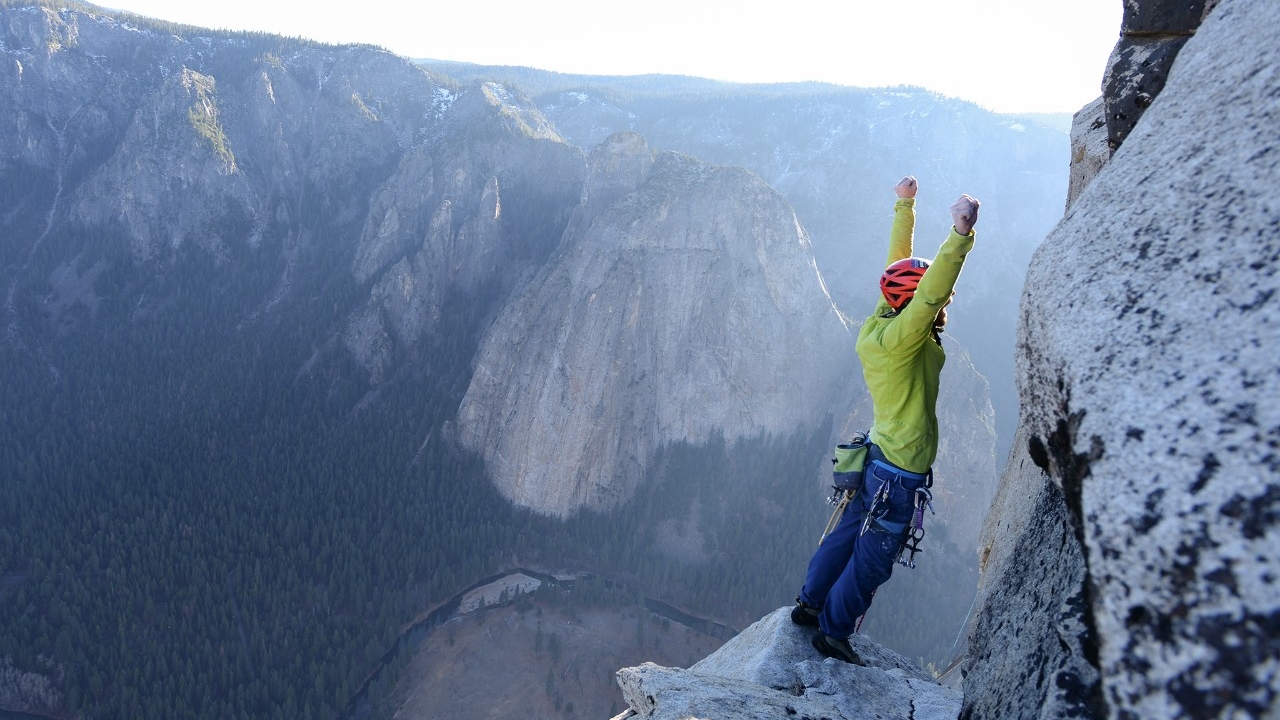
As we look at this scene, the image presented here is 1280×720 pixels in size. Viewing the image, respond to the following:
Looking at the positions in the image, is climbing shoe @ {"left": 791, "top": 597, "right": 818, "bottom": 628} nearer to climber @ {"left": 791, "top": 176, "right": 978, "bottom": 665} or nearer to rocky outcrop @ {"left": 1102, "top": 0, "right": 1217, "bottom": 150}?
climber @ {"left": 791, "top": 176, "right": 978, "bottom": 665}

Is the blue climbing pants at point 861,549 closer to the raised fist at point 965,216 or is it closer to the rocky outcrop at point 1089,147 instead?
the raised fist at point 965,216

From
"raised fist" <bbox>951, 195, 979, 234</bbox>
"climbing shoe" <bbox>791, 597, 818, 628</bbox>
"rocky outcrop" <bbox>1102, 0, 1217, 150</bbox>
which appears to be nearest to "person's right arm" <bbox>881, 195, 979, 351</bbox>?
"raised fist" <bbox>951, 195, 979, 234</bbox>

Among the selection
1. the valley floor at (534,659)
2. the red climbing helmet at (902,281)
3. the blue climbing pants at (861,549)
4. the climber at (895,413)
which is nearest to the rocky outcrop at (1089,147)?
the climber at (895,413)

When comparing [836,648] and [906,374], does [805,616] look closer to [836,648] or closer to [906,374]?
[836,648]

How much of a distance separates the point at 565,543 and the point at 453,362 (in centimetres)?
2429

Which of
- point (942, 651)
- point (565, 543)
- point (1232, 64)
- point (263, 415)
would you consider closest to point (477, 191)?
point (263, 415)

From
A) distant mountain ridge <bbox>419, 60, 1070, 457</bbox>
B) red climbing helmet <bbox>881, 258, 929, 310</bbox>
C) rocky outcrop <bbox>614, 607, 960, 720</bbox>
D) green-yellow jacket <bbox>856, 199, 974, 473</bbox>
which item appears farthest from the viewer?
distant mountain ridge <bbox>419, 60, 1070, 457</bbox>

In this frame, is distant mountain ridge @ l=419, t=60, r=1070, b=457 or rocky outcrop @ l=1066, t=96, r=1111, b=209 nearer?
rocky outcrop @ l=1066, t=96, r=1111, b=209

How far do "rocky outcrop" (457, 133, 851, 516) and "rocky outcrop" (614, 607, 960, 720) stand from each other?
4853 cm

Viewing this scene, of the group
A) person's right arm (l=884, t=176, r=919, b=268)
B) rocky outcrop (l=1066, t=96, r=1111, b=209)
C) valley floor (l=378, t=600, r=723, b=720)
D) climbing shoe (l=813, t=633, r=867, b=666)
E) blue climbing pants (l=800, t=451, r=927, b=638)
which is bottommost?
valley floor (l=378, t=600, r=723, b=720)

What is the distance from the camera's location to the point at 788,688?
704 centimetres

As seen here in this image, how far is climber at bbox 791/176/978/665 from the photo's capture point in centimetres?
562

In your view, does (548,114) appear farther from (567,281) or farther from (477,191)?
(567,281)

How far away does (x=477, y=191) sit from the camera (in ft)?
262
